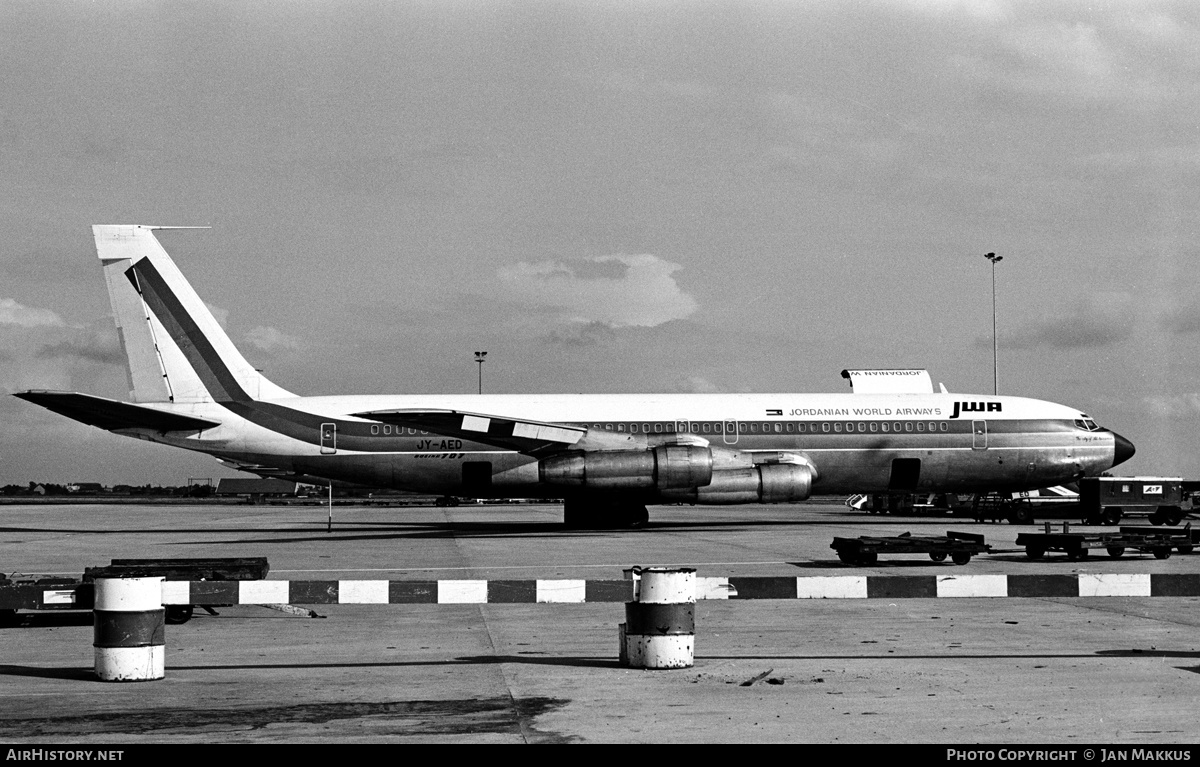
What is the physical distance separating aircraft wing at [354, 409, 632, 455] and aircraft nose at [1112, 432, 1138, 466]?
56.5ft

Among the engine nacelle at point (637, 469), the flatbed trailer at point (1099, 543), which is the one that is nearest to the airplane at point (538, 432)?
the engine nacelle at point (637, 469)

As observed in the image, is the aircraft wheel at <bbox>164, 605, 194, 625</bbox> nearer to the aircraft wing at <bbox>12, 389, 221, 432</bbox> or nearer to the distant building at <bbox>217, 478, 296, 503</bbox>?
the aircraft wing at <bbox>12, 389, 221, 432</bbox>

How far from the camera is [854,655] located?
1274cm

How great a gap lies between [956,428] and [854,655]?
92.3 feet

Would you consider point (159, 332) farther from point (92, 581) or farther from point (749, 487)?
point (92, 581)

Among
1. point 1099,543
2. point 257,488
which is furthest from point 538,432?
point 257,488

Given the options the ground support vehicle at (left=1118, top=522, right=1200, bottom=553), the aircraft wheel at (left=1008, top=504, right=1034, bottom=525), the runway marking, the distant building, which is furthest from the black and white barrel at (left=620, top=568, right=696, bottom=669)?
the distant building

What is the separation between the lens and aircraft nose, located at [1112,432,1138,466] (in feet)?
137

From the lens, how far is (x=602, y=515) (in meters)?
39.2

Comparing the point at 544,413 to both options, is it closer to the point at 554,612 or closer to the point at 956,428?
the point at 956,428

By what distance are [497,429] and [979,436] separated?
15.8 m

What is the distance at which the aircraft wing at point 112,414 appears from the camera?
1328 inches

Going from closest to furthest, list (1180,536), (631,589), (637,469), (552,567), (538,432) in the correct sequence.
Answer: (631,589)
(552,567)
(1180,536)
(637,469)
(538,432)
